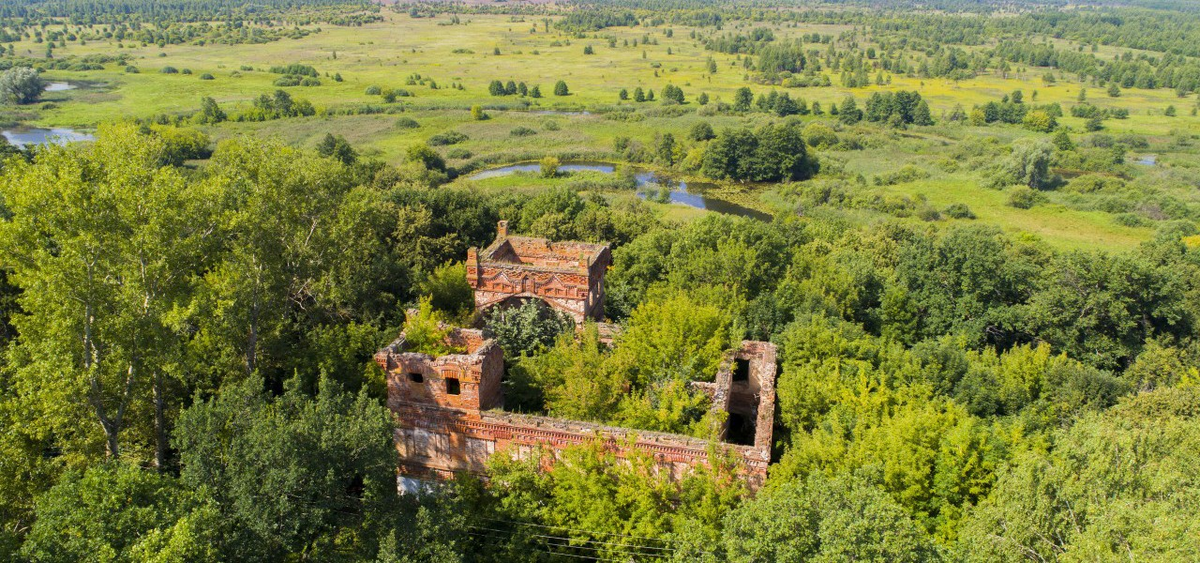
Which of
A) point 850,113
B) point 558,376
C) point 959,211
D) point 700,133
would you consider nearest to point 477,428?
point 558,376

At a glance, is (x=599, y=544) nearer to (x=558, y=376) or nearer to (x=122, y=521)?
(x=558, y=376)

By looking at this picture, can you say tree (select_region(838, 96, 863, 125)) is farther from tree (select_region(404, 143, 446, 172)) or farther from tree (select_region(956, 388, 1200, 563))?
tree (select_region(956, 388, 1200, 563))

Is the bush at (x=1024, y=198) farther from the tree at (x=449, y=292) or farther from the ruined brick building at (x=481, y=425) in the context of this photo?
the tree at (x=449, y=292)

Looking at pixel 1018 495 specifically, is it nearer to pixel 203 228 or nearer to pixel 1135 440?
pixel 1135 440

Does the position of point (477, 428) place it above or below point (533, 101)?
below

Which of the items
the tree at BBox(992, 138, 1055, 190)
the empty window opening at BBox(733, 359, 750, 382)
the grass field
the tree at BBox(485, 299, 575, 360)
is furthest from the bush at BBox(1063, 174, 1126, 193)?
the tree at BBox(485, 299, 575, 360)

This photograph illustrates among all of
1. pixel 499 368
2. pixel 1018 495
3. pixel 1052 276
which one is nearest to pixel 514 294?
pixel 499 368
